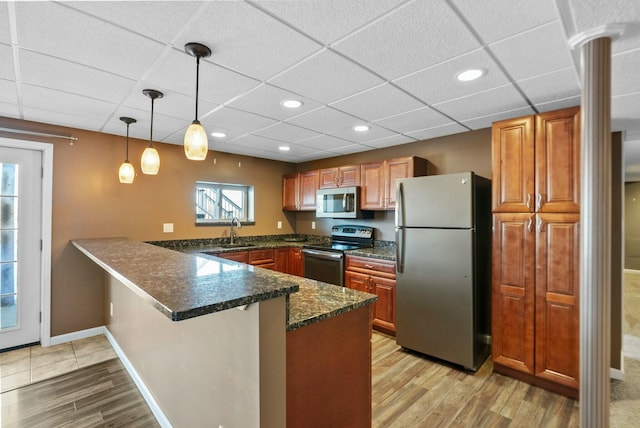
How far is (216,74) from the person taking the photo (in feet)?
6.57

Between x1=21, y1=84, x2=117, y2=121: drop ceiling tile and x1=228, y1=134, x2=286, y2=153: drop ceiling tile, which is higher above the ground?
x1=228, y1=134, x2=286, y2=153: drop ceiling tile

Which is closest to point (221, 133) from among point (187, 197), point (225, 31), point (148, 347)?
point (187, 197)

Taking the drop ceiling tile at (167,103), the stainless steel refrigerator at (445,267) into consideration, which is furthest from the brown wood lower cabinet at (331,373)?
the drop ceiling tile at (167,103)

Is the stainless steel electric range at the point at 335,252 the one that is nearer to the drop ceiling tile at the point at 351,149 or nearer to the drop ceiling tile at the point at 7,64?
the drop ceiling tile at the point at 351,149

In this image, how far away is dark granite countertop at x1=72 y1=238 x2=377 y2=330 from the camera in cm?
106

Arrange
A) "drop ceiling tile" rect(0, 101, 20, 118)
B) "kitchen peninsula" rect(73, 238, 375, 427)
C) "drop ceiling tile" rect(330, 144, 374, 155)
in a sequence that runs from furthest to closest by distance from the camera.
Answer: "drop ceiling tile" rect(330, 144, 374, 155), "drop ceiling tile" rect(0, 101, 20, 118), "kitchen peninsula" rect(73, 238, 375, 427)

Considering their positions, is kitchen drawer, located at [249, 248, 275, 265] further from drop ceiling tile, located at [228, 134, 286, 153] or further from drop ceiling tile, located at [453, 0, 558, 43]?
drop ceiling tile, located at [453, 0, 558, 43]

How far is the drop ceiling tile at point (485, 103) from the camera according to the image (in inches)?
89.9

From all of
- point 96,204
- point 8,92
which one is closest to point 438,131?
point 8,92

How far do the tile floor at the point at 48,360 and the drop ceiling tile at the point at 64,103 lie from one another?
7.52ft

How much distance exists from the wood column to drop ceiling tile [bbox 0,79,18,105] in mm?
3445

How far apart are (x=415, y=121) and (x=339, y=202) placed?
1.65m

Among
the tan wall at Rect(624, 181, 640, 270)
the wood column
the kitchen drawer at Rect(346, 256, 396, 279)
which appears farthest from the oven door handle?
the tan wall at Rect(624, 181, 640, 270)

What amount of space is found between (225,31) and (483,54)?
1.41 meters
